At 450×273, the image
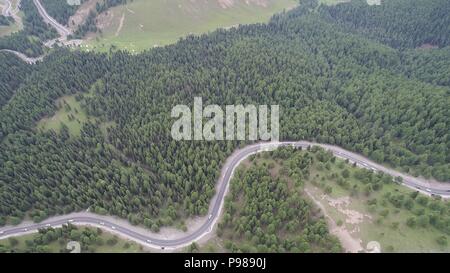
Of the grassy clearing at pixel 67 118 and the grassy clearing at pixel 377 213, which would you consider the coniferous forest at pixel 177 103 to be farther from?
the grassy clearing at pixel 377 213

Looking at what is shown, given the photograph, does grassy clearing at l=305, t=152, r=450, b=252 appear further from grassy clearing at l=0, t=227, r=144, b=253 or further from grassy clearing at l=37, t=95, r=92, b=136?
grassy clearing at l=37, t=95, r=92, b=136

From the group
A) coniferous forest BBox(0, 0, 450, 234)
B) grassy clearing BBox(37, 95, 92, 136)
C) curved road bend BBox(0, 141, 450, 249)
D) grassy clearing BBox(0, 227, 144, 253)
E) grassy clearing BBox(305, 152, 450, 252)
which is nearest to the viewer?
grassy clearing BBox(305, 152, 450, 252)

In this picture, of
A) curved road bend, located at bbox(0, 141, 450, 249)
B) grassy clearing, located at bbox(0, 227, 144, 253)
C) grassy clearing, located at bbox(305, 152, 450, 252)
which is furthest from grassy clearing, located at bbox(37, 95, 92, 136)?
grassy clearing, located at bbox(305, 152, 450, 252)

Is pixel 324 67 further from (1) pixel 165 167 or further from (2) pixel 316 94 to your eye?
(1) pixel 165 167

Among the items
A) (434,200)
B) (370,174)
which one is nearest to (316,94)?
(370,174)

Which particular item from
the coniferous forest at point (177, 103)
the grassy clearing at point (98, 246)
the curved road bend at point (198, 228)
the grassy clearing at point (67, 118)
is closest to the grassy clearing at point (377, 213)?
the curved road bend at point (198, 228)

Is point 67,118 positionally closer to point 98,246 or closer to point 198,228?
point 98,246
